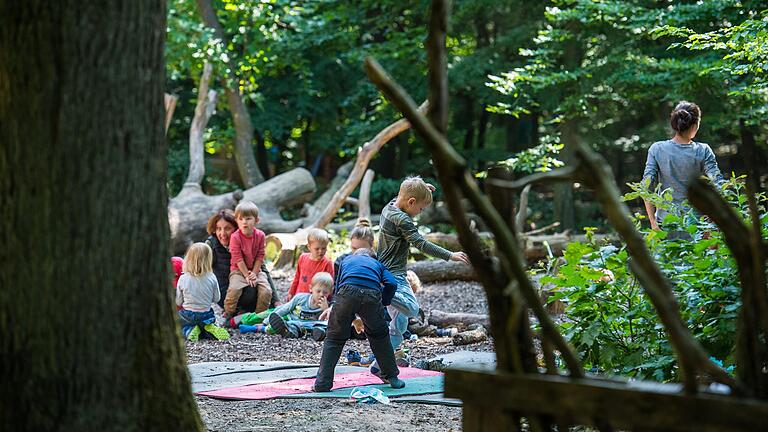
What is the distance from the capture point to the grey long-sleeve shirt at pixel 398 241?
6.59 metres

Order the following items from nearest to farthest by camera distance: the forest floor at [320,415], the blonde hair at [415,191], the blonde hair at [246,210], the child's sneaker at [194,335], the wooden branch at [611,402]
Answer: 1. the wooden branch at [611,402]
2. the forest floor at [320,415]
3. the blonde hair at [415,191]
4. the child's sneaker at [194,335]
5. the blonde hair at [246,210]

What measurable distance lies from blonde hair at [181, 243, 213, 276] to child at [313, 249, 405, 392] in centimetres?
284

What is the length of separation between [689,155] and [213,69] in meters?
11.7

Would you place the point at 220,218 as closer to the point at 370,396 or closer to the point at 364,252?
the point at 364,252

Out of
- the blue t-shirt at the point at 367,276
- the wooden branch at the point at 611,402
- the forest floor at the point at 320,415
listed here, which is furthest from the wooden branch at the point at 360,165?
the wooden branch at the point at 611,402

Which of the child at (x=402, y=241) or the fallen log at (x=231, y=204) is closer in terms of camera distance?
the child at (x=402, y=241)

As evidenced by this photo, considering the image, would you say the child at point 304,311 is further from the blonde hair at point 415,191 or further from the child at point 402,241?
the blonde hair at point 415,191

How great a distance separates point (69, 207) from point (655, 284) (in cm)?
183

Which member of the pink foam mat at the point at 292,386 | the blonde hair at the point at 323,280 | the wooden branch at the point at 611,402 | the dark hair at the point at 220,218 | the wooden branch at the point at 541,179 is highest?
the dark hair at the point at 220,218

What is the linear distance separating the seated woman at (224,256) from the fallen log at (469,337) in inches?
88.6

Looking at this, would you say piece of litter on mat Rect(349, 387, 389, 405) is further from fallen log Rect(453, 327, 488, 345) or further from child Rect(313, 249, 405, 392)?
fallen log Rect(453, 327, 488, 345)

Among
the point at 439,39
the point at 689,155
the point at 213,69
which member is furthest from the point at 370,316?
the point at 213,69

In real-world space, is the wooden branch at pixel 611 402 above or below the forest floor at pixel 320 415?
above

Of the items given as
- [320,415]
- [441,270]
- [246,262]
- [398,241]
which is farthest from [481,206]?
[441,270]
